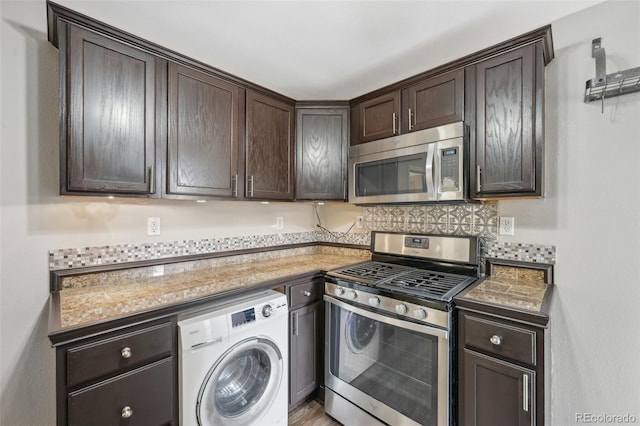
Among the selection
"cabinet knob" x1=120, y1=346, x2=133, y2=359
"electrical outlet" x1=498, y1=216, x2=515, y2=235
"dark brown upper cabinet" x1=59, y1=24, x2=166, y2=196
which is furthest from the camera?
"electrical outlet" x1=498, y1=216, x2=515, y2=235

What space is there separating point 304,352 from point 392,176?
1372 mm

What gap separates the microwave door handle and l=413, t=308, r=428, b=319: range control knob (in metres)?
0.70

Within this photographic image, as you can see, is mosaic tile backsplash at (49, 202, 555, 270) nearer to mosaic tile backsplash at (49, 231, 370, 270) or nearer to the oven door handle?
mosaic tile backsplash at (49, 231, 370, 270)

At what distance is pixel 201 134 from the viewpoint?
179 centimetres

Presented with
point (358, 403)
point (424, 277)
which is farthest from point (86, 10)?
point (358, 403)

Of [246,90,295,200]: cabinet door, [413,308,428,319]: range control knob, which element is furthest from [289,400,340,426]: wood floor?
[246,90,295,200]: cabinet door

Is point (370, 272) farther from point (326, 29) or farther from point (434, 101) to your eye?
point (326, 29)

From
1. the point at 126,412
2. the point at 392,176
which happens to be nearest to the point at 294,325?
the point at 126,412

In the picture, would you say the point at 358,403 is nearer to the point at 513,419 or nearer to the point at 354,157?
the point at 513,419

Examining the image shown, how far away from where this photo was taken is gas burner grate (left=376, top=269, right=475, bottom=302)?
4.98 feet

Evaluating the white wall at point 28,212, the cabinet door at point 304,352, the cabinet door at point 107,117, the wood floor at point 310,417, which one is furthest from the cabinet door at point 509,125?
the white wall at point 28,212

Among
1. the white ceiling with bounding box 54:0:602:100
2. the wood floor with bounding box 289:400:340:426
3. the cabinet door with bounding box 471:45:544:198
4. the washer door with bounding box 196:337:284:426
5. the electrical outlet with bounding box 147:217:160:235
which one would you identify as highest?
the white ceiling with bounding box 54:0:602:100

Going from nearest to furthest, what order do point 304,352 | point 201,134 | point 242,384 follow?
point 242,384, point 201,134, point 304,352

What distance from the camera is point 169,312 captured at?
132 cm
